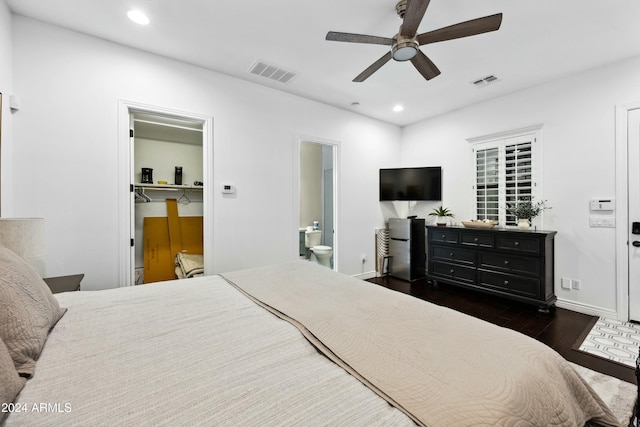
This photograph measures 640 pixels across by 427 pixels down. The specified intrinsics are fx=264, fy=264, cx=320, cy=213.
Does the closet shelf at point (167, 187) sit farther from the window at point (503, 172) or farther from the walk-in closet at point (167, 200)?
the window at point (503, 172)

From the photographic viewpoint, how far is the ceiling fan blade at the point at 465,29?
70.9 inches

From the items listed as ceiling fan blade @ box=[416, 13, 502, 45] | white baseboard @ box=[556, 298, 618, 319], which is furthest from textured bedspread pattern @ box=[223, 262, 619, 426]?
white baseboard @ box=[556, 298, 618, 319]

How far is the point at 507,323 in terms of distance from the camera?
2.86m

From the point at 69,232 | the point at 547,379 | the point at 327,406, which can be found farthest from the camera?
the point at 69,232

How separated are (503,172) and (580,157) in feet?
2.71

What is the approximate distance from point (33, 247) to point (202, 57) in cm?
229

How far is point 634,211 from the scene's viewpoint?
2824 millimetres

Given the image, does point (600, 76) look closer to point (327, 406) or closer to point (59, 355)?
point (327, 406)

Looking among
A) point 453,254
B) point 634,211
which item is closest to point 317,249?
point 453,254

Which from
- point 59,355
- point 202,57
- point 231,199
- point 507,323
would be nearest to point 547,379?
point 59,355

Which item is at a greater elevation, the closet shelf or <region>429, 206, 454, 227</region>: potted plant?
the closet shelf

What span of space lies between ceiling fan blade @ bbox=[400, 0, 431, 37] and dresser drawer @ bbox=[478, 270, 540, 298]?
304 cm

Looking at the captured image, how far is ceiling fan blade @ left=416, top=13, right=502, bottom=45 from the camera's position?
70.9 inches

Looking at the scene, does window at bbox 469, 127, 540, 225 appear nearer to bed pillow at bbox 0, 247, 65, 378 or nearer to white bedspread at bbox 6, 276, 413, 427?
white bedspread at bbox 6, 276, 413, 427
